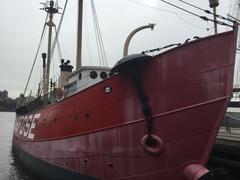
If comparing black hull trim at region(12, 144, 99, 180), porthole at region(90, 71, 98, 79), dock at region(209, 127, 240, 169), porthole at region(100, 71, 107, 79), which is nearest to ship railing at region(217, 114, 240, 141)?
dock at region(209, 127, 240, 169)

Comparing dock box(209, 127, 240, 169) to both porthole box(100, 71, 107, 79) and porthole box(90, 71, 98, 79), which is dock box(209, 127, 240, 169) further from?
porthole box(90, 71, 98, 79)

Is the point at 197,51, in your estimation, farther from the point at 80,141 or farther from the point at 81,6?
the point at 81,6

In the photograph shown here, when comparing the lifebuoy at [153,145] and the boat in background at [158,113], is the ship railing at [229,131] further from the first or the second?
the lifebuoy at [153,145]

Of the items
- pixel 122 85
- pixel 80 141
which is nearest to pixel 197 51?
pixel 122 85

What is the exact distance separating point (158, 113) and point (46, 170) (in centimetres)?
676

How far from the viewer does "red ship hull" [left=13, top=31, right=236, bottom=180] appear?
8.11m

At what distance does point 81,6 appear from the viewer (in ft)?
51.2

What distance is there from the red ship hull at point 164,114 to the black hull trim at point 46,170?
0.60m

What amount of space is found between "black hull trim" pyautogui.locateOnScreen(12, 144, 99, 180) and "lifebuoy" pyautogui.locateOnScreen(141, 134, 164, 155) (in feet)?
7.39

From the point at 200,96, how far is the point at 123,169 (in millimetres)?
2819

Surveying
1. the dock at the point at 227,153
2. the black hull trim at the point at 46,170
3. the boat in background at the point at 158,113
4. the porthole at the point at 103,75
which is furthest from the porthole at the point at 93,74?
the dock at the point at 227,153

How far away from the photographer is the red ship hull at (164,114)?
8.11 m

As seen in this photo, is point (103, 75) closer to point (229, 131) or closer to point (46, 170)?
point (46, 170)

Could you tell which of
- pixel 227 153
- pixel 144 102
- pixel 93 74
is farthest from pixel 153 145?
pixel 93 74
